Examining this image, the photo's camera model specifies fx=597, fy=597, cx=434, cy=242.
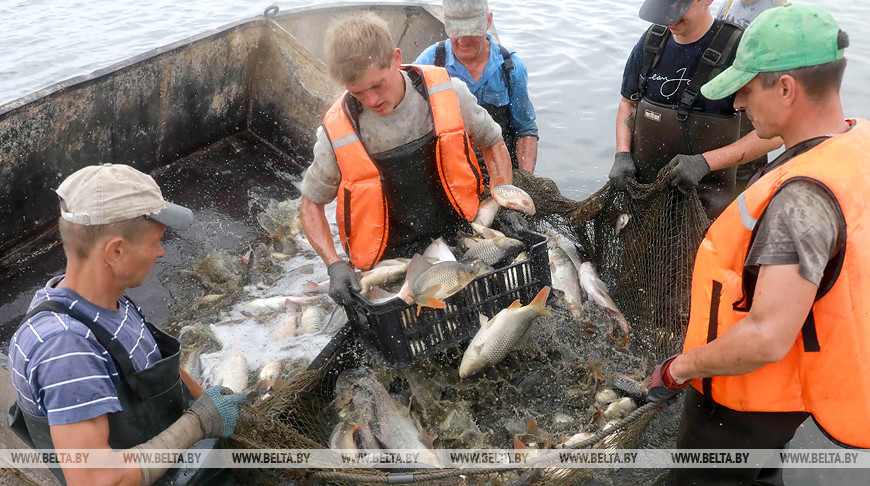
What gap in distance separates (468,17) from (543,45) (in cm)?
808

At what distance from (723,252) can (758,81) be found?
688mm

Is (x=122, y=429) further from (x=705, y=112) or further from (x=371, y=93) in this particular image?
(x=705, y=112)

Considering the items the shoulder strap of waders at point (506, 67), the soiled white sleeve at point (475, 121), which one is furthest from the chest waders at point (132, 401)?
the shoulder strap of waders at point (506, 67)

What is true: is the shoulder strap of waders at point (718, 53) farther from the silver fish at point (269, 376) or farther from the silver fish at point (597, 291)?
the silver fish at point (269, 376)

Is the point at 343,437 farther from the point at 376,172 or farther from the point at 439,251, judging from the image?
the point at 376,172

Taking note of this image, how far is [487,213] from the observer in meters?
3.92

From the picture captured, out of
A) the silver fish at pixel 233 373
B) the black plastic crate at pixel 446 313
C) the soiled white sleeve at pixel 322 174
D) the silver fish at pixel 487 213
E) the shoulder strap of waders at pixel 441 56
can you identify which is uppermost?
the shoulder strap of waders at pixel 441 56

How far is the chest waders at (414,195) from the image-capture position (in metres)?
3.66

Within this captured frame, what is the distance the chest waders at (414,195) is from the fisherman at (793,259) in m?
1.69

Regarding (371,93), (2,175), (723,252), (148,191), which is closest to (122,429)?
(148,191)

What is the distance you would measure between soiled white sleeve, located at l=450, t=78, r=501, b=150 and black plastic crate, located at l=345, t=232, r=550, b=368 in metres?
0.75

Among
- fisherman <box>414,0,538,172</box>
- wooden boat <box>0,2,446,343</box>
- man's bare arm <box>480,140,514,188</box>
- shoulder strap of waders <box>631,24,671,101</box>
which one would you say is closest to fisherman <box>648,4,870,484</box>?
man's bare arm <box>480,140,514,188</box>

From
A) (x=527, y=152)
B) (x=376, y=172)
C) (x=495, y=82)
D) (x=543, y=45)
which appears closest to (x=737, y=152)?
(x=527, y=152)

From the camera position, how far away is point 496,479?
9.63ft
